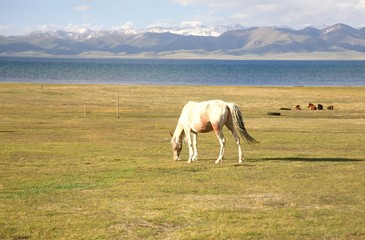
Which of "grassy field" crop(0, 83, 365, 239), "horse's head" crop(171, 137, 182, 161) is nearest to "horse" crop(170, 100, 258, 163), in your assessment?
"horse's head" crop(171, 137, 182, 161)

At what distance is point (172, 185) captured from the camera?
64.4ft

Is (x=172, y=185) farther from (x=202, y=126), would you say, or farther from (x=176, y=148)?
(x=176, y=148)

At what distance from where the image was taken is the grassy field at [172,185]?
14.3 meters

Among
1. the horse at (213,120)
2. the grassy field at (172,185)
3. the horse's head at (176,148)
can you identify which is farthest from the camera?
the horse's head at (176,148)

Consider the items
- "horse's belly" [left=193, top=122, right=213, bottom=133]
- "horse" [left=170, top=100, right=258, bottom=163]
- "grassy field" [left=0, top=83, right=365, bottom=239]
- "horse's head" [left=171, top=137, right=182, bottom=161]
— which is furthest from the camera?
"horse's head" [left=171, top=137, right=182, bottom=161]

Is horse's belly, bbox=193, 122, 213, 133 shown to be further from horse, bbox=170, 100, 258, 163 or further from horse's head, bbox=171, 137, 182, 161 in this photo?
horse's head, bbox=171, 137, 182, 161

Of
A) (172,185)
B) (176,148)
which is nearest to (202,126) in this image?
(176,148)

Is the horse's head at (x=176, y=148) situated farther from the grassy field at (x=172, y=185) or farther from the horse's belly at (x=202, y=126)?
the horse's belly at (x=202, y=126)

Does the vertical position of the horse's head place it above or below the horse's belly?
below

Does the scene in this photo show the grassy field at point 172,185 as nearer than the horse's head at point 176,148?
Yes

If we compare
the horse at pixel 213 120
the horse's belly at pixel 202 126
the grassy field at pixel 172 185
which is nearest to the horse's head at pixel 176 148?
the horse at pixel 213 120

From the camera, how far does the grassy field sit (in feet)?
46.9

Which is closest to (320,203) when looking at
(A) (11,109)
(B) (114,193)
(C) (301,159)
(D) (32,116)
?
(B) (114,193)

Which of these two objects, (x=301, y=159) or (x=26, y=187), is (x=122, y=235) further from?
(x=301, y=159)
